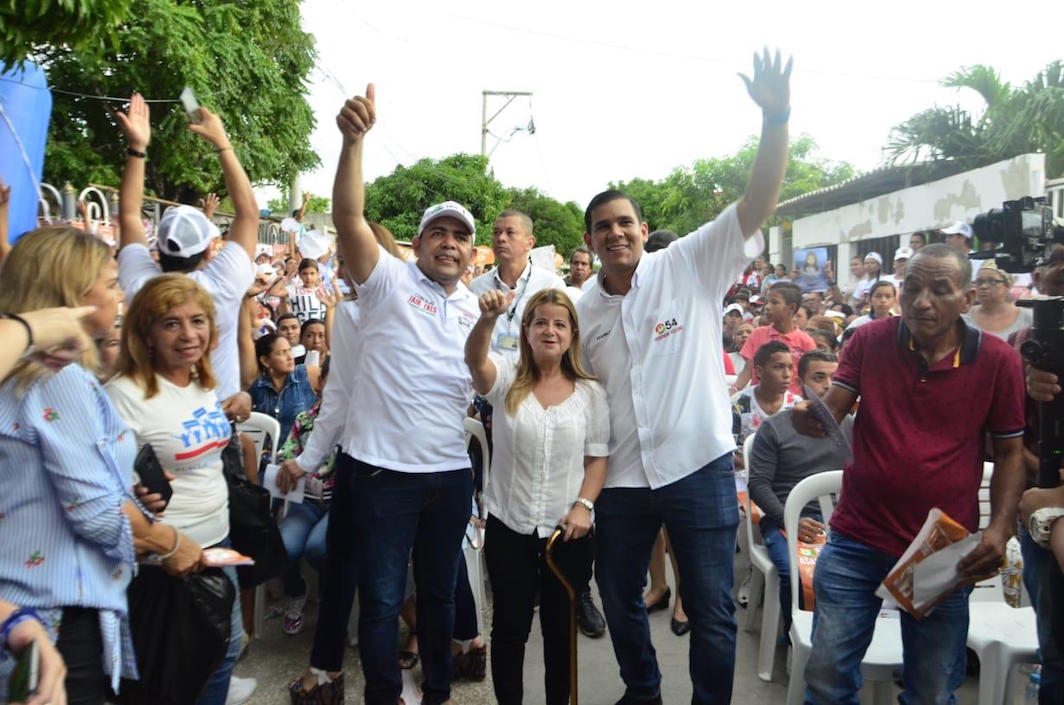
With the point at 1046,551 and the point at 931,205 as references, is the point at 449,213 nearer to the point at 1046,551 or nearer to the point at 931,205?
the point at 1046,551

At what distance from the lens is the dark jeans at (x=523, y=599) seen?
110 inches

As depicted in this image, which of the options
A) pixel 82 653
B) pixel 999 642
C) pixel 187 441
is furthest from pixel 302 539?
pixel 999 642

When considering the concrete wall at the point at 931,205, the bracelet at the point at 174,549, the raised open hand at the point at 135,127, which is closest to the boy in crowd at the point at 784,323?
the raised open hand at the point at 135,127

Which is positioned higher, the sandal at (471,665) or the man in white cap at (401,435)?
the man in white cap at (401,435)

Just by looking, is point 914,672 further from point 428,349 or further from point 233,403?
point 233,403

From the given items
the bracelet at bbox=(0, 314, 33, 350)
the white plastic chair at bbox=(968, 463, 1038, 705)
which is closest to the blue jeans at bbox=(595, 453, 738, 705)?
the white plastic chair at bbox=(968, 463, 1038, 705)

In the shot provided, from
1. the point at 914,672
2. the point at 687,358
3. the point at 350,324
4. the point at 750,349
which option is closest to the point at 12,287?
the point at 350,324

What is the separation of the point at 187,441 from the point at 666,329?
1.66 meters

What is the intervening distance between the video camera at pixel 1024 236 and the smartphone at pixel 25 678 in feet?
10.9

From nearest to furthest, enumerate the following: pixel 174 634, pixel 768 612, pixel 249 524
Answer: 1. pixel 174 634
2. pixel 249 524
3. pixel 768 612

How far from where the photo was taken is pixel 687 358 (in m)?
2.72

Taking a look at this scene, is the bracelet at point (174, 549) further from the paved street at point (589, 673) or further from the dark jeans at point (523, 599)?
the paved street at point (589, 673)

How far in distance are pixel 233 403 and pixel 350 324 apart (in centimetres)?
61

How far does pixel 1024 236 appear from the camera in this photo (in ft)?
10.0
